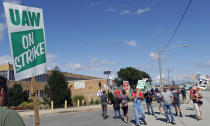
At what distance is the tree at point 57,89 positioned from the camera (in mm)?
29453

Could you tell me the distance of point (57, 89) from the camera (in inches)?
1161

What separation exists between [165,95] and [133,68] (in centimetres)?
6107

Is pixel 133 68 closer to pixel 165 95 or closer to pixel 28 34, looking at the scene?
pixel 165 95

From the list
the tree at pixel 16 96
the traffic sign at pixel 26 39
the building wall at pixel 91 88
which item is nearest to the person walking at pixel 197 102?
the traffic sign at pixel 26 39

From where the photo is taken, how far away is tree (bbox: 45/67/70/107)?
2945 centimetres

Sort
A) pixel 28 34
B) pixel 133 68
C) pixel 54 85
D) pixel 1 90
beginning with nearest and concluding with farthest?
1. pixel 1 90
2. pixel 28 34
3. pixel 54 85
4. pixel 133 68

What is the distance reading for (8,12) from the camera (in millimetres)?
3365

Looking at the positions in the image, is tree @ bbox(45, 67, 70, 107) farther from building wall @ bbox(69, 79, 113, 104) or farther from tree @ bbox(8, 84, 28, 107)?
building wall @ bbox(69, 79, 113, 104)

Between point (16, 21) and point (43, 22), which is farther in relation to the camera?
point (43, 22)

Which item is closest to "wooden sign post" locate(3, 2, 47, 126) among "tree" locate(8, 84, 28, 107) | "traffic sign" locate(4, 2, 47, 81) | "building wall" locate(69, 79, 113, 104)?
"traffic sign" locate(4, 2, 47, 81)

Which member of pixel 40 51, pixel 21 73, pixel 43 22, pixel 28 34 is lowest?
pixel 21 73

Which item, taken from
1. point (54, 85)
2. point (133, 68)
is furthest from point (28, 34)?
point (133, 68)

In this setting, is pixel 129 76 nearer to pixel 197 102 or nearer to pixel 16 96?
pixel 16 96

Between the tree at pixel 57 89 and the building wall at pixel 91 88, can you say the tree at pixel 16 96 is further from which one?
the building wall at pixel 91 88
